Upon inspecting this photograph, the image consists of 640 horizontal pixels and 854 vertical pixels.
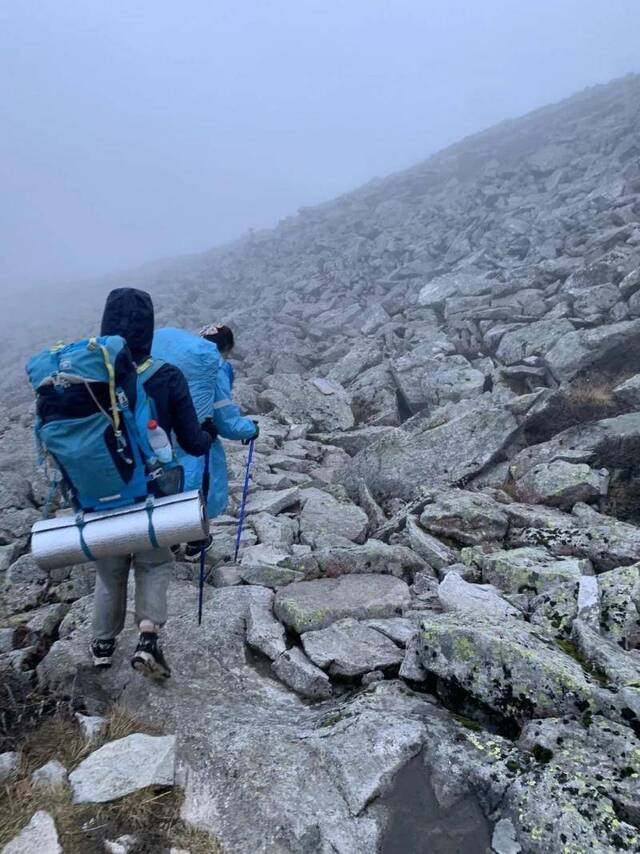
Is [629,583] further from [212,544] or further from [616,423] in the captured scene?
[212,544]

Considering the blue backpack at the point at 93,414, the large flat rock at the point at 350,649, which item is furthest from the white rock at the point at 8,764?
the large flat rock at the point at 350,649

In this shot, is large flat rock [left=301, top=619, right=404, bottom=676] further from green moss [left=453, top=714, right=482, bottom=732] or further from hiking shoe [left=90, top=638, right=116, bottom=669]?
hiking shoe [left=90, top=638, right=116, bottom=669]

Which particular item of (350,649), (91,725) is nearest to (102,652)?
(91,725)

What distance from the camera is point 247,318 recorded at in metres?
29.4

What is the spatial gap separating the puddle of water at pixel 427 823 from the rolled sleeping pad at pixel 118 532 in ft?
7.80

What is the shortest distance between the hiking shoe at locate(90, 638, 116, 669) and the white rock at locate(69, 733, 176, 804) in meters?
1.16

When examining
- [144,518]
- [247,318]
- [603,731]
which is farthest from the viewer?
[247,318]

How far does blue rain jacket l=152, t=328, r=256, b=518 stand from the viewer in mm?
6348

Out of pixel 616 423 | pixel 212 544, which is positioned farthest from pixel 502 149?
pixel 212 544

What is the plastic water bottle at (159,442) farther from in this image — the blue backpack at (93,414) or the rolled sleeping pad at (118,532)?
the rolled sleeping pad at (118,532)

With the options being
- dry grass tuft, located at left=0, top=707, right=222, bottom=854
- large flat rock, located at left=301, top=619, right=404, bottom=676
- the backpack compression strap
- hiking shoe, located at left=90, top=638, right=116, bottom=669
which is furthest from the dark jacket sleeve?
dry grass tuft, located at left=0, top=707, right=222, bottom=854

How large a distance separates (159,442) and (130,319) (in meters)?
1.07

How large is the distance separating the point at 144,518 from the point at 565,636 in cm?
402

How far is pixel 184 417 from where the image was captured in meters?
5.03
